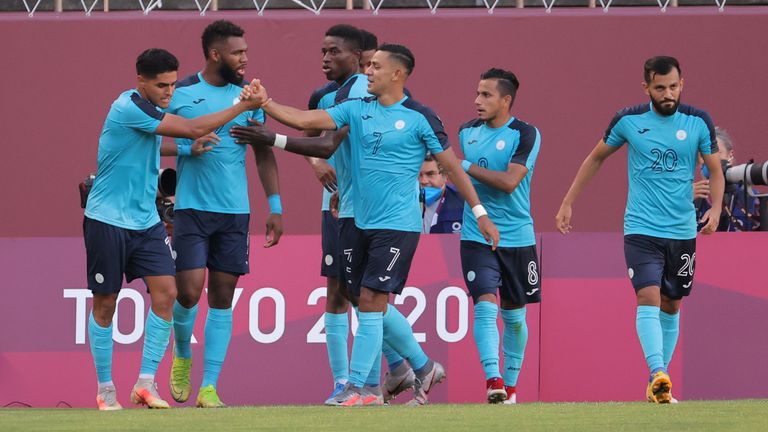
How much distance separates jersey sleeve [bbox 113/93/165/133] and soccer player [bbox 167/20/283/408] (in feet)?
1.66

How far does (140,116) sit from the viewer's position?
25.5 feet

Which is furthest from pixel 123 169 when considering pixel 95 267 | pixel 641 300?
pixel 641 300

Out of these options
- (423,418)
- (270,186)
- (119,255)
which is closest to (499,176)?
(270,186)

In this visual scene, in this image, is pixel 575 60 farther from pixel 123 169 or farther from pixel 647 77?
pixel 123 169

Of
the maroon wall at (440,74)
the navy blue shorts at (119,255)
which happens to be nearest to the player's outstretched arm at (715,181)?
the navy blue shorts at (119,255)

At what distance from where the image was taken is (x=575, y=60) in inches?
531

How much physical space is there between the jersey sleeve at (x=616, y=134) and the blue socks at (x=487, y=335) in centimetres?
121

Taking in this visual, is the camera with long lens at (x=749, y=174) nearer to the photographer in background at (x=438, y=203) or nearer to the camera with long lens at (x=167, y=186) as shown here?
the photographer in background at (x=438, y=203)

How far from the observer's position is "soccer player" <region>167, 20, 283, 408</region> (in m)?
8.37

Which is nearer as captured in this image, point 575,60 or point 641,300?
point 641,300

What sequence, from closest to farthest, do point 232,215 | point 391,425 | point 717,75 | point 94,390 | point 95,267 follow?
point 391,425
point 95,267
point 232,215
point 94,390
point 717,75

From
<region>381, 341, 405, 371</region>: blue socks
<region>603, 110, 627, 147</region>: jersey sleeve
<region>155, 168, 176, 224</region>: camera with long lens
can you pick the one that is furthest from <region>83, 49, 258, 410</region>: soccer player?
<region>603, 110, 627, 147</region>: jersey sleeve

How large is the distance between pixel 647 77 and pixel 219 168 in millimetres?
2546

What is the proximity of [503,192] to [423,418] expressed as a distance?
2.05 meters
